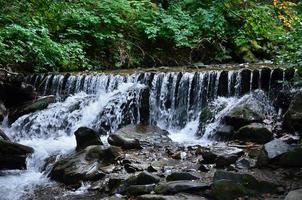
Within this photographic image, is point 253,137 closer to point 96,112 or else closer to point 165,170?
point 165,170

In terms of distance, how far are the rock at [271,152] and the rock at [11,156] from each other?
436cm

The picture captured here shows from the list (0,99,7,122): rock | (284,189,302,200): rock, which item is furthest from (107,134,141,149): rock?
(284,189,302,200): rock

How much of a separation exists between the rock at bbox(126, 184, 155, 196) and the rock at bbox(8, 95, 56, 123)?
Result: 5.99 metres

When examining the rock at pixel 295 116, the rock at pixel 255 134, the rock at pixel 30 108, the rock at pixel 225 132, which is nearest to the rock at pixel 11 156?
the rock at pixel 30 108

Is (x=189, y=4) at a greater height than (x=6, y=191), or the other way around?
(x=189, y=4)

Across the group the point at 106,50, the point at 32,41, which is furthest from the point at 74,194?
the point at 106,50

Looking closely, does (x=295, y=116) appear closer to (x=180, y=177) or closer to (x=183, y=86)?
(x=180, y=177)

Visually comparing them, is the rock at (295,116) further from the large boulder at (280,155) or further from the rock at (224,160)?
the rock at (224,160)

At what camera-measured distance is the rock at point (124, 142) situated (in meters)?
8.16

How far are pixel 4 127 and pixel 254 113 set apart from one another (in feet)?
20.6

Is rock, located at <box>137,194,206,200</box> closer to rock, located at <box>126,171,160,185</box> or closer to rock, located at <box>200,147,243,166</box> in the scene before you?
rock, located at <box>126,171,160,185</box>

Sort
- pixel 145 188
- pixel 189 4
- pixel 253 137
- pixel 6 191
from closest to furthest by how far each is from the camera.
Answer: pixel 145 188
pixel 6 191
pixel 253 137
pixel 189 4

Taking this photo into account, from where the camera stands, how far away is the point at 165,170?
21.8 feet

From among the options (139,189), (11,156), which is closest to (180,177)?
(139,189)
